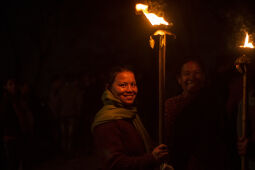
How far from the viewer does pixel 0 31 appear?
46.9 feet

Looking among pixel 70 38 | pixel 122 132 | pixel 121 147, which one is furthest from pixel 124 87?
pixel 70 38

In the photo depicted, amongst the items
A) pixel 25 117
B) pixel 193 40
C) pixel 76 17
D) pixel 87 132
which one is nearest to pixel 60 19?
pixel 76 17

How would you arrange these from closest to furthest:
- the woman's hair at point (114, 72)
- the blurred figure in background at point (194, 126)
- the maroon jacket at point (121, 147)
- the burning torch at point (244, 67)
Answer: the maroon jacket at point (121, 147), the burning torch at point (244, 67), the blurred figure in background at point (194, 126), the woman's hair at point (114, 72)

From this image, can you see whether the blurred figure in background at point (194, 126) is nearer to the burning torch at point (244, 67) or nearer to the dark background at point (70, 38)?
the burning torch at point (244, 67)

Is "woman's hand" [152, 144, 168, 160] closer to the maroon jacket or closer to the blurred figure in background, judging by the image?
the maroon jacket

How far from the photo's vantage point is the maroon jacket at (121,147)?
247cm

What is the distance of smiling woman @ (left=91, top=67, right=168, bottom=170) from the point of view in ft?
8.13

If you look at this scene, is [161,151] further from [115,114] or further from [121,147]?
[115,114]

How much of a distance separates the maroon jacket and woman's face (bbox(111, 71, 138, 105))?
0.23 m

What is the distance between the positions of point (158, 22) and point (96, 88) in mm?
5720

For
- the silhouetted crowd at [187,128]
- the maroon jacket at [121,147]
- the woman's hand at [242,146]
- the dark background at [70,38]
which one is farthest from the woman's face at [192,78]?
the dark background at [70,38]

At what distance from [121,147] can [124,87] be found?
0.62 meters

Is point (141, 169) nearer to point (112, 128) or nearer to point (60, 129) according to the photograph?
point (112, 128)

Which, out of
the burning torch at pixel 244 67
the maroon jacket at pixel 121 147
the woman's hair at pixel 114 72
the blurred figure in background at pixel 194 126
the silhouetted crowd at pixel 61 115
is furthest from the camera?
the silhouetted crowd at pixel 61 115
